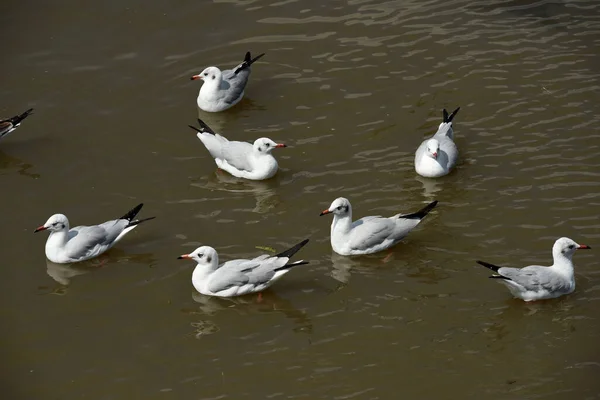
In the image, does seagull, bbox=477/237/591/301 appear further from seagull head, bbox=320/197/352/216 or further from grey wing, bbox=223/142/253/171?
grey wing, bbox=223/142/253/171

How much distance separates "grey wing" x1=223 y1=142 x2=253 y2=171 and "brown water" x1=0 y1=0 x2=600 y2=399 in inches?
11.8

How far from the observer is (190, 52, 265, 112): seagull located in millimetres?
16297

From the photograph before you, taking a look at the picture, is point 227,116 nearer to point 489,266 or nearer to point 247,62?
point 247,62

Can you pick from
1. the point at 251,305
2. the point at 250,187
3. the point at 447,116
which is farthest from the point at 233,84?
the point at 251,305

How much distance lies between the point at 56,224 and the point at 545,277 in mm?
5974

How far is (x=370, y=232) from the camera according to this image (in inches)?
523

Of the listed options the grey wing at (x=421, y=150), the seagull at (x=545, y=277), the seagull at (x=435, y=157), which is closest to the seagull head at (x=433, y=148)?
the seagull at (x=435, y=157)

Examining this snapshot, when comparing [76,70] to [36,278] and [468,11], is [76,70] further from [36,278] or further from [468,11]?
[468,11]

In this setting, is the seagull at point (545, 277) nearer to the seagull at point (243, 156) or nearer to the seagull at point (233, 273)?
the seagull at point (233, 273)

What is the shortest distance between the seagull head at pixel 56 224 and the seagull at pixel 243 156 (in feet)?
8.70

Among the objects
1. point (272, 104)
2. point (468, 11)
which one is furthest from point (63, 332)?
point (468, 11)

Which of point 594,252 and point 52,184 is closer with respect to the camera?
point 594,252

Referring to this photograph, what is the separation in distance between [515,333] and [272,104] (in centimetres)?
628

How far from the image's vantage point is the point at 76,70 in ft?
57.2
